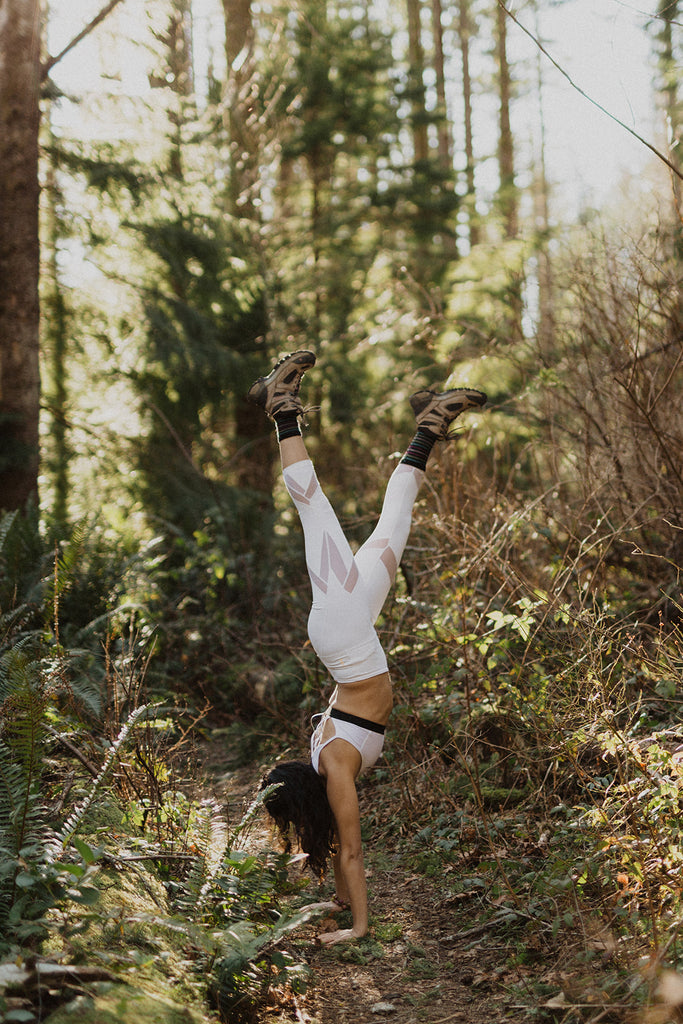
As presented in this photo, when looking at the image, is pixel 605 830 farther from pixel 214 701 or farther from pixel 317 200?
pixel 317 200

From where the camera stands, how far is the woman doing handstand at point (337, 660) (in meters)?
4.05

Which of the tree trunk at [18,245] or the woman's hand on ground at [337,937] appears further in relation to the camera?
the tree trunk at [18,245]

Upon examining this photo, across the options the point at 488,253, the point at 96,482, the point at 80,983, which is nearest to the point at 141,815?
the point at 80,983

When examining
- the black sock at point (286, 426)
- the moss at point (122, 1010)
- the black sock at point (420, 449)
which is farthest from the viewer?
the black sock at point (420, 449)

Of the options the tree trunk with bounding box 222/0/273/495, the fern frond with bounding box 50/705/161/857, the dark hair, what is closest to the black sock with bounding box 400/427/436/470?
the dark hair

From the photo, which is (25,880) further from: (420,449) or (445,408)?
(445,408)

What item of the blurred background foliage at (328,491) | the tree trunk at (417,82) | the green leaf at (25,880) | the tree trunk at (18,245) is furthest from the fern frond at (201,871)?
the tree trunk at (417,82)

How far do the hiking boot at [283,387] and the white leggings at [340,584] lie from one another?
342mm

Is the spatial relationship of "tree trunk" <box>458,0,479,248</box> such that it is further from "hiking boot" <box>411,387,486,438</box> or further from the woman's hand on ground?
the woman's hand on ground

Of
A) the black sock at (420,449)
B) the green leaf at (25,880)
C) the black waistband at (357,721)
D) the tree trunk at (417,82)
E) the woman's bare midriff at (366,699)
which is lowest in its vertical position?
the green leaf at (25,880)

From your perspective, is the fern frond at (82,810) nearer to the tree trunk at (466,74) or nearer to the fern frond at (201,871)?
the fern frond at (201,871)

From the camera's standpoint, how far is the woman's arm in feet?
13.0

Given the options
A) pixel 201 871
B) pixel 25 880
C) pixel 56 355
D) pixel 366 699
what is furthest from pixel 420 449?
pixel 56 355

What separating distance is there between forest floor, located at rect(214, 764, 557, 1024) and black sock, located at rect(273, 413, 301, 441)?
2.46 m
